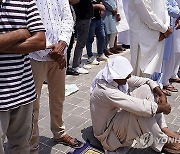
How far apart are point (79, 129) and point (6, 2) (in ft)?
6.36

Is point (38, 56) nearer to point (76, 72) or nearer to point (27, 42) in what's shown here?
point (27, 42)

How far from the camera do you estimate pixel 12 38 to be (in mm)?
1630

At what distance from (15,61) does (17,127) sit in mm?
476

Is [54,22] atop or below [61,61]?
atop

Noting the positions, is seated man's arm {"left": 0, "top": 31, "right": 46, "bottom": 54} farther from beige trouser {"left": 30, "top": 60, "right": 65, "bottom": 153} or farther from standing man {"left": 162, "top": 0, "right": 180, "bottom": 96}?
standing man {"left": 162, "top": 0, "right": 180, "bottom": 96}

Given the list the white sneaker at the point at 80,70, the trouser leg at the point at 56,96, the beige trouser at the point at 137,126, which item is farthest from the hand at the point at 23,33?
the white sneaker at the point at 80,70

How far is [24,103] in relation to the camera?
1.79 m

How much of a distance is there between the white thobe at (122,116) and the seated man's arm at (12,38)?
1.09 m

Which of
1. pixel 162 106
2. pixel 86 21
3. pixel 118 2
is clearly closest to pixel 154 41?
pixel 162 106

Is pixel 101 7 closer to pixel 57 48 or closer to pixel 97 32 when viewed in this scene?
pixel 97 32

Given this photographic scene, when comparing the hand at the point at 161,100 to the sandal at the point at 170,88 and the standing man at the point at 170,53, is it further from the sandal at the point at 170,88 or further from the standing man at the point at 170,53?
the sandal at the point at 170,88

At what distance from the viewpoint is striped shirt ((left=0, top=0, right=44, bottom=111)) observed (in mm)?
1652

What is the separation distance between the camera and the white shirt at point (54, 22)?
2303 mm

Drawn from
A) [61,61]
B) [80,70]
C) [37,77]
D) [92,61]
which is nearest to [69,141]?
[37,77]
